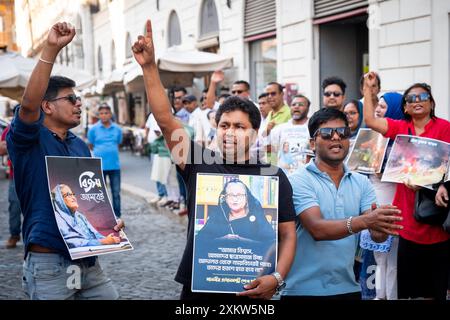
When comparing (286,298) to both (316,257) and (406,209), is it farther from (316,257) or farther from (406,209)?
(406,209)

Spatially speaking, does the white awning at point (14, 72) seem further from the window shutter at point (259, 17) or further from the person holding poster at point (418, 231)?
the person holding poster at point (418, 231)

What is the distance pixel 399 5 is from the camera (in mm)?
8211

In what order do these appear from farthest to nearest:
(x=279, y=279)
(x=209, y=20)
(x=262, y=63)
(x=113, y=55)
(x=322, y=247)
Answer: (x=113, y=55), (x=209, y=20), (x=262, y=63), (x=322, y=247), (x=279, y=279)

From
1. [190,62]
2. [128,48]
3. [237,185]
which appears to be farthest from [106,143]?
[128,48]

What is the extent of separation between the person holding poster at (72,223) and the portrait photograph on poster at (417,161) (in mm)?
2274

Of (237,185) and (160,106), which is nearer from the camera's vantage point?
(237,185)

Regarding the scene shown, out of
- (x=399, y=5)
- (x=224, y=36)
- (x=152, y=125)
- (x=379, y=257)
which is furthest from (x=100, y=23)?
(x=379, y=257)

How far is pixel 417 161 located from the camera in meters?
4.32

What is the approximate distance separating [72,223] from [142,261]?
12.9 ft

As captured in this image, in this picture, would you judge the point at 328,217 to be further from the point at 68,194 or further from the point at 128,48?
the point at 128,48

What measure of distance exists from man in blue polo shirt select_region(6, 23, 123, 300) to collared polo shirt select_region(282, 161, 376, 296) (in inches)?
38.9

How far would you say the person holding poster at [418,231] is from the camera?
14.5 feet

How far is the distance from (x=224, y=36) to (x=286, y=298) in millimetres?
12510

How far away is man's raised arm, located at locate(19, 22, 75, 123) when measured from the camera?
2.86 m
